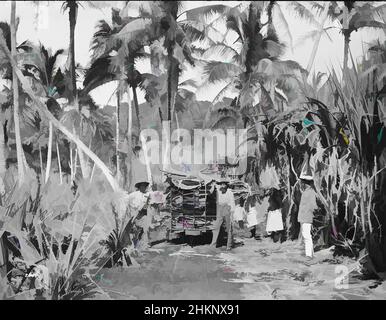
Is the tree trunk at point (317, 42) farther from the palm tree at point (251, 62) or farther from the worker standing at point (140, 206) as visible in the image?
the worker standing at point (140, 206)

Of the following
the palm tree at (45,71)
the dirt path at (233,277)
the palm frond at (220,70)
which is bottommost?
the dirt path at (233,277)

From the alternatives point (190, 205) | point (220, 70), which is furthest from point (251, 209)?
point (220, 70)

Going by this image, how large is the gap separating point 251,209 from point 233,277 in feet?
17.1

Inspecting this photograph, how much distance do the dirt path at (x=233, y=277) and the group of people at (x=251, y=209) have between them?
55 centimetres

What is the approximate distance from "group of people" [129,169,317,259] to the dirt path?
547 mm

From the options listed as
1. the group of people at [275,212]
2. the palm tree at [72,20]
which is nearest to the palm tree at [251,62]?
the palm tree at [72,20]

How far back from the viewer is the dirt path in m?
6.56

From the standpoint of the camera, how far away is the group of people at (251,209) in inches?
365

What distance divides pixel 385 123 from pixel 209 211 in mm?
5591

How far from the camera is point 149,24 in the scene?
1888 cm

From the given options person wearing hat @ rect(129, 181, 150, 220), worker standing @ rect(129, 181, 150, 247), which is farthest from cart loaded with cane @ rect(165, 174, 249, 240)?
person wearing hat @ rect(129, 181, 150, 220)

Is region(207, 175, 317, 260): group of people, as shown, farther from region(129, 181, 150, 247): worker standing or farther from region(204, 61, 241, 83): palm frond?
region(204, 61, 241, 83): palm frond

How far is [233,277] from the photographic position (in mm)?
7734
